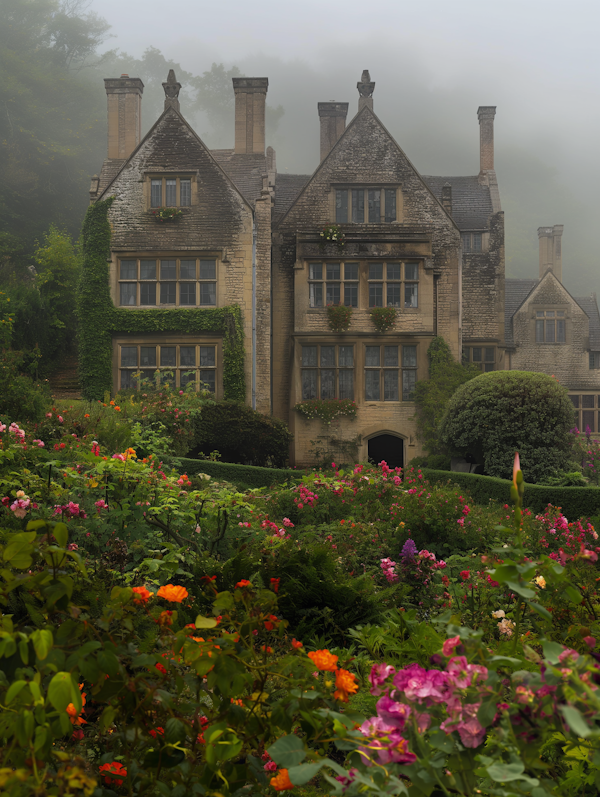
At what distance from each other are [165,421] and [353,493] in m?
6.33

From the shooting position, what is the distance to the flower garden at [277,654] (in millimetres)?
1340

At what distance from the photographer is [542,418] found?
1372cm

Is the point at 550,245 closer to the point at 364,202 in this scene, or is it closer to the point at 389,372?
the point at 364,202

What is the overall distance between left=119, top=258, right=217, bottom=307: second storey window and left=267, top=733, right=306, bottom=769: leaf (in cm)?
1810

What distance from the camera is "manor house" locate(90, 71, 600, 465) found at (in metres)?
18.8

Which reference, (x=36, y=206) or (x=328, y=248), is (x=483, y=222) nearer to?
(x=328, y=248)

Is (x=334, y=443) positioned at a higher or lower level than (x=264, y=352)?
lower

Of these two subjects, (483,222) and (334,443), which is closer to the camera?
(334,443)

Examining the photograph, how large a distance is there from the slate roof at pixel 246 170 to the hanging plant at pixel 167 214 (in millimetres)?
2884

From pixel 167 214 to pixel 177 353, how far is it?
418 cm

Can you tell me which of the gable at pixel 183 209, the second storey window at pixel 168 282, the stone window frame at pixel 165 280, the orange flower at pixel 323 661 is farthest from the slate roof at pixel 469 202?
the orange flower at pixel 323 661

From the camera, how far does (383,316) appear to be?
18.9m

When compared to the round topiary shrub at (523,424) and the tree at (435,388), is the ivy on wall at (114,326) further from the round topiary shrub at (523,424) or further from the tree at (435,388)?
the round topiary shrub at (523,424)

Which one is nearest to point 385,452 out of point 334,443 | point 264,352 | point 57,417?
point 334,443
